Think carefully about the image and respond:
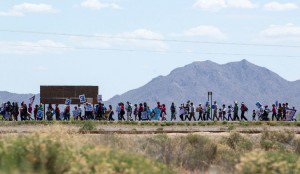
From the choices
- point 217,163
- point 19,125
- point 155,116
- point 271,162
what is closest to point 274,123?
point 155,116

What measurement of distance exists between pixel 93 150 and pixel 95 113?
39.1 meters

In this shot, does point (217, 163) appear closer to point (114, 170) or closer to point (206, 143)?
point (206, 143)

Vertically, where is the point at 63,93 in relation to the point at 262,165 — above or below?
above

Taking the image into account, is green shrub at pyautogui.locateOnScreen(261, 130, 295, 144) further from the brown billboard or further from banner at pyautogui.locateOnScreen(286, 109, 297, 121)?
the brown billboard

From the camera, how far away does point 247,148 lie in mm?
24734

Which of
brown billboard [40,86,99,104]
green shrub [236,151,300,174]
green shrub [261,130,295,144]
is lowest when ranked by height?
green shrub [236,151,300,174]

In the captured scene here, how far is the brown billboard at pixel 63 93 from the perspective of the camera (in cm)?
7588

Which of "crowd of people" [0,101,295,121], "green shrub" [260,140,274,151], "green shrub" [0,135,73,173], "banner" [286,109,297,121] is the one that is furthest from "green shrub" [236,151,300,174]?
"banner" [286,109,297,121]

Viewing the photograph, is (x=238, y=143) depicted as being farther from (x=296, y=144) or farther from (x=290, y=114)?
(x=290, y=114)

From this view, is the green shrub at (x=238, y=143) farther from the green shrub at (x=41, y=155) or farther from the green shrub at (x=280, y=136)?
the green shrub at (x=41, y=155)

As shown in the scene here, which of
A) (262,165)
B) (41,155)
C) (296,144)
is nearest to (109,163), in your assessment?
(41,155)

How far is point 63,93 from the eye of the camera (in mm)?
77812

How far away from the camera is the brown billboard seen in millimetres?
75875

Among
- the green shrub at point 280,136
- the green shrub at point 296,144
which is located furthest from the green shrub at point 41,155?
the green shrub at point 280,136
